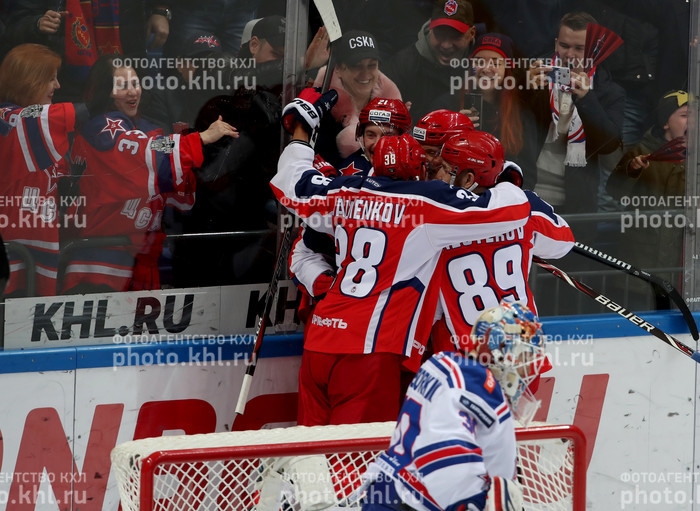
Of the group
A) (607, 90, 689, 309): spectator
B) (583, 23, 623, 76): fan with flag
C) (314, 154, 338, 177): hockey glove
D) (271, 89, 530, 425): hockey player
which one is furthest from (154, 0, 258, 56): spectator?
(607, 90, 689, 309): spectator

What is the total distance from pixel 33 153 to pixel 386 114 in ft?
4.37

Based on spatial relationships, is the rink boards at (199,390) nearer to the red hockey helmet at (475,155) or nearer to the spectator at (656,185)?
the spectator at (656,185)

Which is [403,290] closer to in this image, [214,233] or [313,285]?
[313,285]

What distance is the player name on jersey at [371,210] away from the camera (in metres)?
4.24

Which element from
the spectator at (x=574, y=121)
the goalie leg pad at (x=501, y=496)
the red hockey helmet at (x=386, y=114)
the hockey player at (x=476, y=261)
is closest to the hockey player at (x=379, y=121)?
the red hockey helmet at (x=386, y=114)

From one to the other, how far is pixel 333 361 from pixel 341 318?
16cm

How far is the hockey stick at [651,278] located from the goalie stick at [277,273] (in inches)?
49.0

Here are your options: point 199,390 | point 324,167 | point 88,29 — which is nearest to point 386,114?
point 324,167

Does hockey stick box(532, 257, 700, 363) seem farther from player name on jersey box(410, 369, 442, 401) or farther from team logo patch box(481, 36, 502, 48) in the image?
player name on jersey box(410, 369, 442, 401)

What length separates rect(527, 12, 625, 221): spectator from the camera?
500 centimetres

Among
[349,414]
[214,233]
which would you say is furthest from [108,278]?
[349,414]

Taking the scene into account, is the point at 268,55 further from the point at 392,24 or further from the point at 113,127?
the point at 113,127

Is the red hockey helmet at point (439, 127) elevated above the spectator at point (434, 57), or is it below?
below

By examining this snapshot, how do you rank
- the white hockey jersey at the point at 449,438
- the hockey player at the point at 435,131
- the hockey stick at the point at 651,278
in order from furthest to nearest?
the hockey stick at the point at 651,278
the hockey player at the point at 435,131
the white hockey jersey at the point at 449,438
